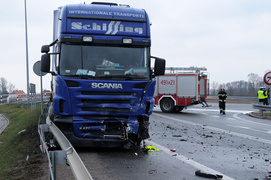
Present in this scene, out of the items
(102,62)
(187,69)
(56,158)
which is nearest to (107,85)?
(102,62)

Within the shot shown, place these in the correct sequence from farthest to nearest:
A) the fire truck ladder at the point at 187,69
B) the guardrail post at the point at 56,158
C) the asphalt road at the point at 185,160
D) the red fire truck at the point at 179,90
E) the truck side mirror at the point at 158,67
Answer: the fire truck ladder at the point at 187,69 < the red fire truck at the point at 179,90 < the truck side mirror at the point at 158,67 < the asphalt road at the point at 185,160 < the guardrail post at the point at 56,158

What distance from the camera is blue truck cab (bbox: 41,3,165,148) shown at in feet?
22.8

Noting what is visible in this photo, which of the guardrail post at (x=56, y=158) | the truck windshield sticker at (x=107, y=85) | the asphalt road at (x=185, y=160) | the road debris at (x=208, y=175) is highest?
the truck windshield sticker at (x=107, y=85)

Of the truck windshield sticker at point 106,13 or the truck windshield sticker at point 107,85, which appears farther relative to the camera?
the truck windshield sticker at point 106,13

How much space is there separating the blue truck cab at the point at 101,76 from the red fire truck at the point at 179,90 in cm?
1307

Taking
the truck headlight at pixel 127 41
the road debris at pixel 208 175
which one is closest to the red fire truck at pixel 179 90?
the truck headlight at pixel 127 41

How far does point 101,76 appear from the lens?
709cm

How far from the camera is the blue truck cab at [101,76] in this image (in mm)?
6957

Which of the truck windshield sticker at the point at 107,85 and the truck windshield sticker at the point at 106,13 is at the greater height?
the truck windshield sticker at the point at 106,13

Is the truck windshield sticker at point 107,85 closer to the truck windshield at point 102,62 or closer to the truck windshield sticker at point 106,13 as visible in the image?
the truck windshield at point 102,62

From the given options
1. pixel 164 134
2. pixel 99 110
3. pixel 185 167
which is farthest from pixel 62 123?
pixel 164 134

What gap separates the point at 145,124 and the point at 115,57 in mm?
1655

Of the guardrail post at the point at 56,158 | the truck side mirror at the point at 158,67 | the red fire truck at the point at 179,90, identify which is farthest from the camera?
the red fire truck at the point at 179,90

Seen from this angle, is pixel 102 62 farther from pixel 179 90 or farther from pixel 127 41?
pixel 179 90
